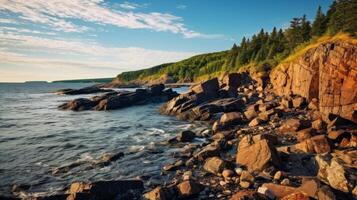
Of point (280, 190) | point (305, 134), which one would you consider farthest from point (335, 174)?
point (305, 134)

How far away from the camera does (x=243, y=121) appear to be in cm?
3988

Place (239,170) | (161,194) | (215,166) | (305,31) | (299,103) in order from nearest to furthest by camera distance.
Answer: (161,194), (239,170), (215,166), (299,103), (305,31)

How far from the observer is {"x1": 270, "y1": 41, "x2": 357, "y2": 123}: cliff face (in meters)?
37.5

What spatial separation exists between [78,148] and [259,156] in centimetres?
1861

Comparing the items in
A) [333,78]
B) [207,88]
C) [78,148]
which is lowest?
[78,148]

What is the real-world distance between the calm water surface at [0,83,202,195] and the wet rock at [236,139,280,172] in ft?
20.9

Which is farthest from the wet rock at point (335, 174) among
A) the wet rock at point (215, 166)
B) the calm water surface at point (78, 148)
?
the calm water surface at point (78, 148)

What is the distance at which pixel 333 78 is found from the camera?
40531mm

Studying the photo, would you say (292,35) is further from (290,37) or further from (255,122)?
(255,122)

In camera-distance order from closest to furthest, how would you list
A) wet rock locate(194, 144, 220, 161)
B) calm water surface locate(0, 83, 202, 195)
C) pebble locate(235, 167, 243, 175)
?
pebble locate(235, 167, 243, 175), calm water surface locate(0, 83, 202, 195), wet rock locate(194, 144, 220, 161)

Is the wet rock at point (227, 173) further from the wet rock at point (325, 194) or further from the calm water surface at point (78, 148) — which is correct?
the wet rock at point (325, 194)

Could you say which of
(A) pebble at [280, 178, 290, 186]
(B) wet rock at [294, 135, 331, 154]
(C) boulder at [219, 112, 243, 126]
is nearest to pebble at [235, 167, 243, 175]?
(A) pebble at [280, 178, 290, 186]

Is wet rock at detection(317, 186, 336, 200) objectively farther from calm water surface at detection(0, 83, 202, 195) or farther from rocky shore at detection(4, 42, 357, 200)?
calm water surface at detection(0, 83, 202, 195)

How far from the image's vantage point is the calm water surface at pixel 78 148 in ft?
72.6
